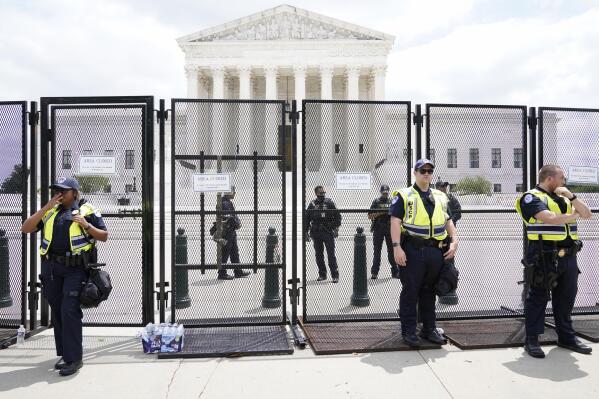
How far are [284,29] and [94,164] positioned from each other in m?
47.3

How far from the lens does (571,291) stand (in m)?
4.93

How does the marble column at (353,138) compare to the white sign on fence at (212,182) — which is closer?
the white sign on fence at (212,182)

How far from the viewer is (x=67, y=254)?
4418 millimetres

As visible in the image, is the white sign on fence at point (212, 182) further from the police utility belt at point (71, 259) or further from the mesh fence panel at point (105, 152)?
the police utility belt at point (71, 259)

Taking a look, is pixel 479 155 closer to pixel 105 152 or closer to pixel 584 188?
pixel 584 188

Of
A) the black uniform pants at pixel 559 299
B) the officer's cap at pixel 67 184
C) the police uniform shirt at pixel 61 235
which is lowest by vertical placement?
the black uniform pants at pixel 559 299

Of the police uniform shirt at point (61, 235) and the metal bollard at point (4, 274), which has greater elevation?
the police uniform shirt at point (61, 235)

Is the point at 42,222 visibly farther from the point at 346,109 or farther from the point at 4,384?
the point at 346,109

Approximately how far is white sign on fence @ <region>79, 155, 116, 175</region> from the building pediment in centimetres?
4564

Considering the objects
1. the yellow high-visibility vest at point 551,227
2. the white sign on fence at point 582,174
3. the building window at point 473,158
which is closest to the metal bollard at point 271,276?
the building window at point 473,158

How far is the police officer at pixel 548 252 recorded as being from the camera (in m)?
4.77

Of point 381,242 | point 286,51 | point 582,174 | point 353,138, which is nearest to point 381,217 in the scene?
point 381,242

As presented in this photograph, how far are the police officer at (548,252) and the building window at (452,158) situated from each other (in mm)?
1298

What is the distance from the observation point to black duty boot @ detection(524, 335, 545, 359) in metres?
4.77
